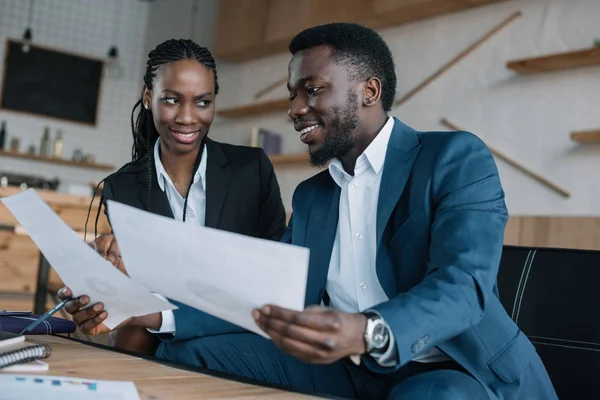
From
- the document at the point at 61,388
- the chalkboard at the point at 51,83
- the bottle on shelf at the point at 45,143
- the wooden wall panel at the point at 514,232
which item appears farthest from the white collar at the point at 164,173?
the chalkboard at the point at 51,83

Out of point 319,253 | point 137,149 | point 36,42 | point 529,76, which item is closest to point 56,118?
point 36,42

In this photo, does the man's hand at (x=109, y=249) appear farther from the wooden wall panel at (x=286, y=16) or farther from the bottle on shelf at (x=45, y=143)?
the bottle on shelf at (x=45, y=143)

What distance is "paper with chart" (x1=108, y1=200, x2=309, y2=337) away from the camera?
3.03 feet

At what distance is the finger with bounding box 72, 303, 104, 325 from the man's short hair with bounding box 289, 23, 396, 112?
74 centimetres

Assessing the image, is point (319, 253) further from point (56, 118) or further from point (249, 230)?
point (56, 118)

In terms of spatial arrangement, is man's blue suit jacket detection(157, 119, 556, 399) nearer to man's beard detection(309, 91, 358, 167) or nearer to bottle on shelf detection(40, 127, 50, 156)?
man's beard detection(309, 91, 358, 167)

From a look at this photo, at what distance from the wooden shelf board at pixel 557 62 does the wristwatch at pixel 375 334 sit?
3063mm

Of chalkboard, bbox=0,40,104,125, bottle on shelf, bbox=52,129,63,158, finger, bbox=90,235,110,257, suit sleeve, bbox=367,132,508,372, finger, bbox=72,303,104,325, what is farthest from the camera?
bottle on shelf, bbox=52,129,63,158

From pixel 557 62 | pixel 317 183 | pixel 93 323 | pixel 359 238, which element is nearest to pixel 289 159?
pixel 557 62

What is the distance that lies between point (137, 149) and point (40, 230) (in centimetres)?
118

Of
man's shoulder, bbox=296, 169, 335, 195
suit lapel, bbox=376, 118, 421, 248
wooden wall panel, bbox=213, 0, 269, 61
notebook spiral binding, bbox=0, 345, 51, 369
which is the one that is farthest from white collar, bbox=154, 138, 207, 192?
wooden wall panel, bbox=213, 0, 269, 61

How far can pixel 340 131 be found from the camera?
5.33 ft

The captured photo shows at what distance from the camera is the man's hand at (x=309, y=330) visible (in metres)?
0.97

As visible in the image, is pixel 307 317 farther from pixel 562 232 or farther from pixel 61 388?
pixel 562 232
